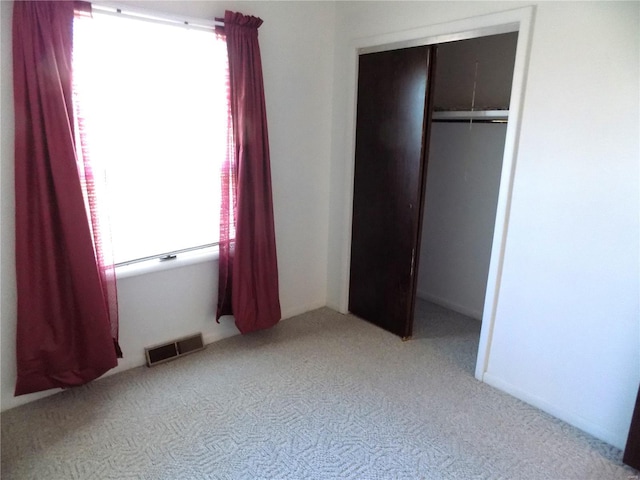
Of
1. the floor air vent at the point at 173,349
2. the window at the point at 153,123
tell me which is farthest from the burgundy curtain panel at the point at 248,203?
the floor air vent at the point at 173,349

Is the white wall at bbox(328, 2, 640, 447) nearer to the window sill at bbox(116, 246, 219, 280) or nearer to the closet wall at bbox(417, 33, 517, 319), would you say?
the closet wall at bbox(417, 33, 517, 319)

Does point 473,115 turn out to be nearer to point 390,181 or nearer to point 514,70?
point 390,181

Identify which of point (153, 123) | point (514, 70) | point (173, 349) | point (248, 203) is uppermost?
point (514, 70)

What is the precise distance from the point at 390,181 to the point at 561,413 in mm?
1672

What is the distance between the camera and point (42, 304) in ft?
6.86

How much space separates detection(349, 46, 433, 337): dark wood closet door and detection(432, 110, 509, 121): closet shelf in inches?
24.4

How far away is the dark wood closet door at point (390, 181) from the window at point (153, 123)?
3.34ft

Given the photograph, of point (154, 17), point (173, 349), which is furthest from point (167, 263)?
point (154, 17)

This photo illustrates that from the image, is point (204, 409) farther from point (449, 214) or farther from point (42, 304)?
point (449, 214)

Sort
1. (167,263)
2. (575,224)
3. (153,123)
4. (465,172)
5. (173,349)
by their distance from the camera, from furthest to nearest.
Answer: (465,172)
(173,349)
(167,263)
(153,123)
(575,224)

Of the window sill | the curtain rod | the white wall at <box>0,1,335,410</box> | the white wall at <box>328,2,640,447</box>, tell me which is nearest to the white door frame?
the white wall at <box>328,2,640,447</box>

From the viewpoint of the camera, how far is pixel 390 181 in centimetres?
288

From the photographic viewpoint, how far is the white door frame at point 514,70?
82.4 inches

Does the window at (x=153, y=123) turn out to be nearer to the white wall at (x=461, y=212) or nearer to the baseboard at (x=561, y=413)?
the white wall at (x=461, y=212)
